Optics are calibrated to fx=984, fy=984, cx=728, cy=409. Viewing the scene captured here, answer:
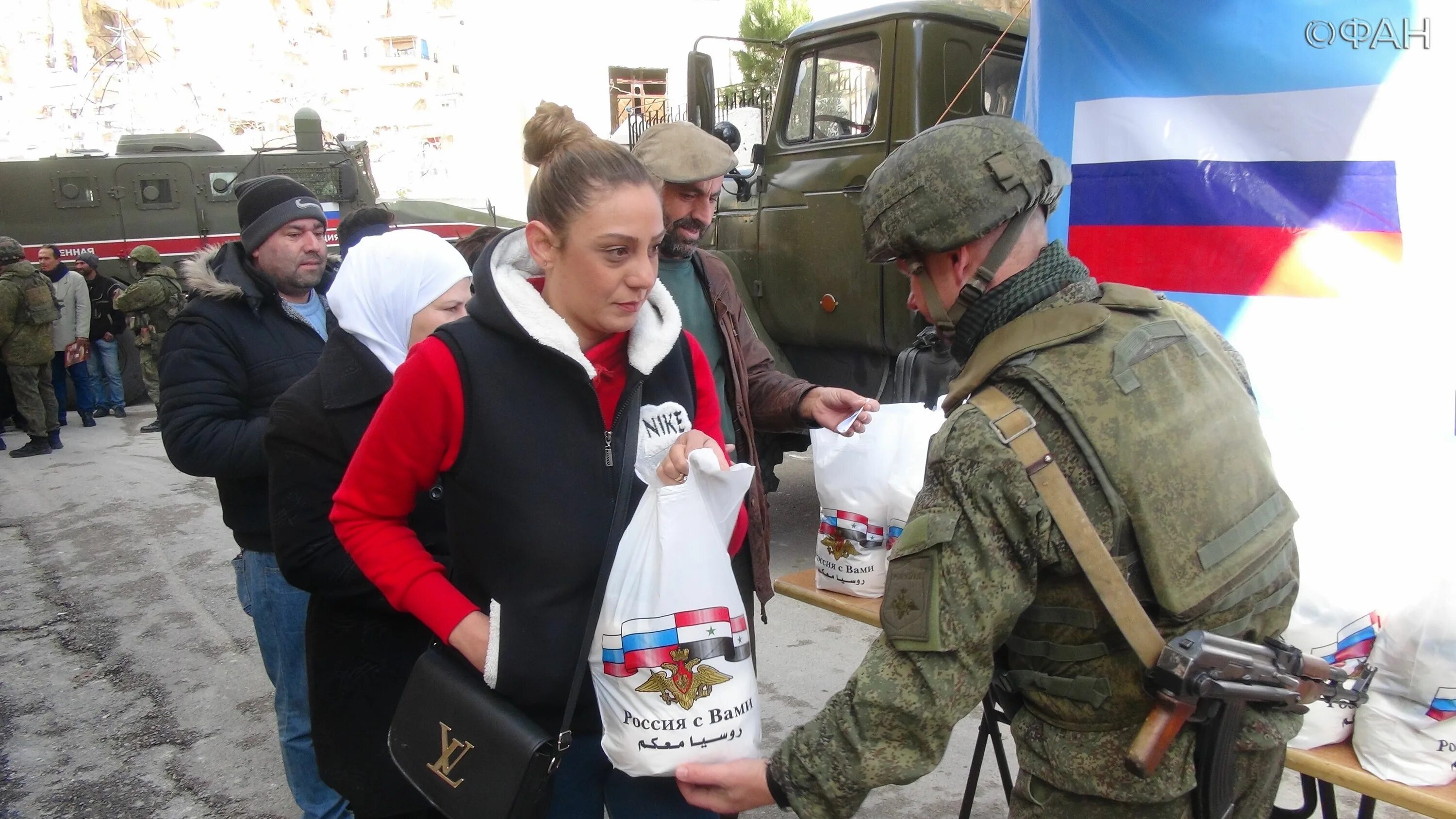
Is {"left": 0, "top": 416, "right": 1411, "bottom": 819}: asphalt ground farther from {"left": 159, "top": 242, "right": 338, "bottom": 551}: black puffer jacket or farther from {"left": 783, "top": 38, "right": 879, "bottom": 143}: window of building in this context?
{"left": 783, "top": 38, "right": 879, "bottom": 143}: window of building

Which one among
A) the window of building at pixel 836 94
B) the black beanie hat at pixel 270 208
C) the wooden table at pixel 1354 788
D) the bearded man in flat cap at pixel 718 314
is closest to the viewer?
the wooden table at pixel 1354 788

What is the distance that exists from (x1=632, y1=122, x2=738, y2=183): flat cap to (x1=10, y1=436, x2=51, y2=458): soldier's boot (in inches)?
333

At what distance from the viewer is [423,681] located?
1.54 metres

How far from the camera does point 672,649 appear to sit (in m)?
1.37

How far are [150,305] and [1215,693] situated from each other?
10.4 metres

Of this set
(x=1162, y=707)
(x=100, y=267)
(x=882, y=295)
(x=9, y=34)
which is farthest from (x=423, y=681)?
(x=9, y=34)

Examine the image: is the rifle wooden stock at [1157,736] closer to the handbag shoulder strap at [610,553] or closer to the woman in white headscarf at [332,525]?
the handbag shoulder strap at [610,553]

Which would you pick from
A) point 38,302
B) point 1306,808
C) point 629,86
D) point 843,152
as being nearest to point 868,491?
point 1306,808

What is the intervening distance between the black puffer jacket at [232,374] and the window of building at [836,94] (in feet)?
9.35

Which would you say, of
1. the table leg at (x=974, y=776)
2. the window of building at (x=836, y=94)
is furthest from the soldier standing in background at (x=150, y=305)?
the table leg at (x=974, y=776)

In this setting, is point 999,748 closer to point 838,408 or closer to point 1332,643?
point 1332,643

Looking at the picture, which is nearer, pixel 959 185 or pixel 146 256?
pixel 959 185

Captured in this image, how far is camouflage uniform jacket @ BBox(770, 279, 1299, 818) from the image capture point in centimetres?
120

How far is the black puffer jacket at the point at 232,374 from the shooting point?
2336mm
